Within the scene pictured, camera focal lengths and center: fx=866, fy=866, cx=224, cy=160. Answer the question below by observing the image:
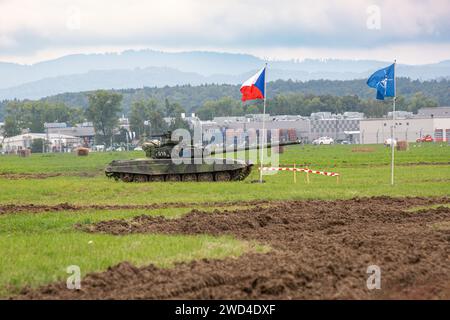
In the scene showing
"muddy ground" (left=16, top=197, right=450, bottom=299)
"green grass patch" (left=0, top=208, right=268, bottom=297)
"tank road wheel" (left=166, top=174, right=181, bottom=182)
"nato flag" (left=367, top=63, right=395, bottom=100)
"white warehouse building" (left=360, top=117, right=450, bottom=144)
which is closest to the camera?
"muddy ground" (left=16, top=197, right=450, bottom=299)

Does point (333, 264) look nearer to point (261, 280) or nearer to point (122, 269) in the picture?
point (261, 280)

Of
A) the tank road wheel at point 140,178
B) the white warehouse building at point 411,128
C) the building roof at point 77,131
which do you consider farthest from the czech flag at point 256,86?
the building roof at point 77,131

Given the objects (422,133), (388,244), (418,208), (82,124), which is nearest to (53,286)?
(388,244)

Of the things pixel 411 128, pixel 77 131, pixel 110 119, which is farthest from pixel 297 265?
pixel 77 131

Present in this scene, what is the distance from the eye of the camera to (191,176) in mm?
40281

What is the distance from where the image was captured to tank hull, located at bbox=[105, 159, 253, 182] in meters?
39.5

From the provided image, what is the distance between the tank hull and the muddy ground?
18247 millimetres

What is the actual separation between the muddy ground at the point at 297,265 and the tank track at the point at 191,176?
18.5 metres

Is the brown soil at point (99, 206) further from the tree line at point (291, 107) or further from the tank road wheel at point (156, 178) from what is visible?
the tree line at point (291, 107)

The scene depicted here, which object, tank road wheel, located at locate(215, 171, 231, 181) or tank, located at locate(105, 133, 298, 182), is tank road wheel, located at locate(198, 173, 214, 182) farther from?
tank road wheel, located at locate(215, 171, 231, 181)

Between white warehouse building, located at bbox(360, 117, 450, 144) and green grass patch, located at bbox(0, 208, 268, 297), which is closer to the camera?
green grass patch, located at bbox(0, 208, 268, 297)

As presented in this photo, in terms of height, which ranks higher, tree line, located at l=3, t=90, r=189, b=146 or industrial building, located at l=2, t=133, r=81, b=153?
tree line, located at l=3, t=90, r=189, b=146

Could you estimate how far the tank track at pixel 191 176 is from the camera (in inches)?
1567

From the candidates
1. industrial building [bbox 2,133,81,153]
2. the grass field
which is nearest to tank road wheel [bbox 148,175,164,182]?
the grass field
